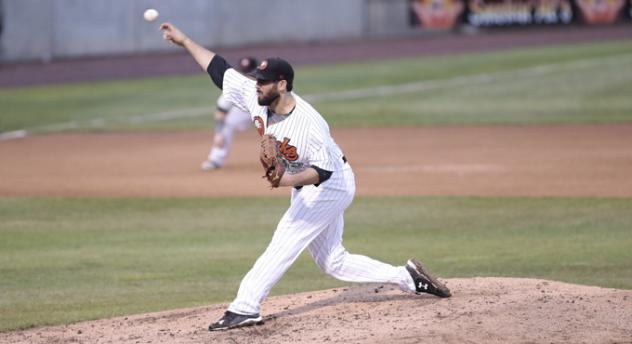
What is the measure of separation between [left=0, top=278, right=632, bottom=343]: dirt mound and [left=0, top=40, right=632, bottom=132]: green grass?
43.7ft

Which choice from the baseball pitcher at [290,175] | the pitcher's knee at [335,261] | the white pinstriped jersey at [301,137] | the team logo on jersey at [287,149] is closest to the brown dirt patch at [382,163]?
the pitcher's knee at [335,261]

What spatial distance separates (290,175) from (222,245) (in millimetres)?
4287

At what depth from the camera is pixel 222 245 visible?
36.0ft

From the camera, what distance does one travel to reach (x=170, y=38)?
7.79m

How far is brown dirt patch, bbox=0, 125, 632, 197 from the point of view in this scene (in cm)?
1398

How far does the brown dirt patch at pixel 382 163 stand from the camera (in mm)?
13979

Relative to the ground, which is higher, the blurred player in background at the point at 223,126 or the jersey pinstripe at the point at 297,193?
the jersey pinstripe at the point at 297,193

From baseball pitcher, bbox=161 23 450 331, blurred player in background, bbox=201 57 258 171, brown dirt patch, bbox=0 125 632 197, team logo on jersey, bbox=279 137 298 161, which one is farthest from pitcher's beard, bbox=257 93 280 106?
blurred player in background, bbox=201 57 258 171

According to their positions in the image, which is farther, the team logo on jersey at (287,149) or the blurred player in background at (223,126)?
the blurred player in background at (223,126)

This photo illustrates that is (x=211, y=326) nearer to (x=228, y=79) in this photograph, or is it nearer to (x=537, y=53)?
(x=228, y=79)

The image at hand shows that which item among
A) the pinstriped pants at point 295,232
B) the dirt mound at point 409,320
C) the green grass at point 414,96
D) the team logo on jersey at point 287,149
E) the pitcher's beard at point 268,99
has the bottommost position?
the green grass at point 414,96

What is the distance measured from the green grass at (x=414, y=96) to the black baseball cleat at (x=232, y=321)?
1427cm

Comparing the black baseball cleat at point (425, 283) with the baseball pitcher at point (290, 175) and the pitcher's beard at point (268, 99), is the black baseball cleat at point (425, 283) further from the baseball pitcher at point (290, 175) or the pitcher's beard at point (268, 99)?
the pitcher's beard at point (268, 99)

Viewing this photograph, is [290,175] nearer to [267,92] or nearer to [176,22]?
[267,92]
